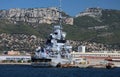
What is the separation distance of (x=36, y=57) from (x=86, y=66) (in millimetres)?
16985

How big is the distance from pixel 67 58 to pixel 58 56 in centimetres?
480

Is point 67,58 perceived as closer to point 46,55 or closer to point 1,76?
point 46,55

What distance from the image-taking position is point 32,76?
128625 millimetres

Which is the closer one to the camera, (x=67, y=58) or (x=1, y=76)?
(x=1, y=76)

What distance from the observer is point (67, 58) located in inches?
7869

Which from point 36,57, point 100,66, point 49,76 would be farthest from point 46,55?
point 49,76

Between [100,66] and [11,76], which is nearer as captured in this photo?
[11,76]

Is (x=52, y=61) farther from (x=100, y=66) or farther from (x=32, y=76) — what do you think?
(x=32, y=76)

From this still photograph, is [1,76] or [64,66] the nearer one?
[1,76]

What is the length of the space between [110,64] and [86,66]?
8.86m

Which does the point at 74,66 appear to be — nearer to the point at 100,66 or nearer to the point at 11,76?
the point at 100,66

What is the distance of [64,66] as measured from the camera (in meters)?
189

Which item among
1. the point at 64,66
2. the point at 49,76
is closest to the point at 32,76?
the point at 49,76

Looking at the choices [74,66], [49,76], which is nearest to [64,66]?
[74,66]
